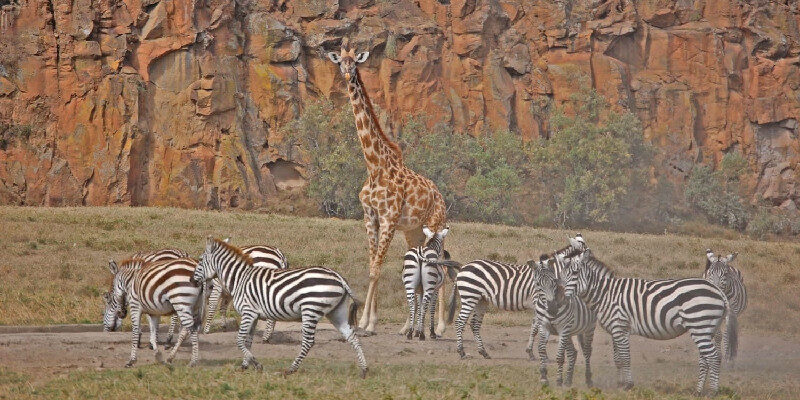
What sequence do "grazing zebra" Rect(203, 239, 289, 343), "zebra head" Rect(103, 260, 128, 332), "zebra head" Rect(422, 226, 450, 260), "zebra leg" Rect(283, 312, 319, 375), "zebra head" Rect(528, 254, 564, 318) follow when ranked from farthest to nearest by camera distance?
"zebra head" Rect(422, 226, 450, 260), "grazing zebra" Rect(203, 239, 289, 343), "zebra head" Rect(103, 260, 128, 332), "zebra head" Rect(528, 254, 564, 318), "zebra leg" Rect(283, 312, 319, 375)

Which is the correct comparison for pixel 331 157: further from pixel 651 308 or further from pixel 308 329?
pixel 651 308

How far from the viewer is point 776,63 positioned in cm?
7044

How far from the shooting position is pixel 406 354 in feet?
48.2

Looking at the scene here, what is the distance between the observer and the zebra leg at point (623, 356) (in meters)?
12.1

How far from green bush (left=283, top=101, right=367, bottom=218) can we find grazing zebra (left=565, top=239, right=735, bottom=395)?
37432mm

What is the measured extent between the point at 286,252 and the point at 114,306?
39.3 feet

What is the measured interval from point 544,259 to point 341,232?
20.7 metres

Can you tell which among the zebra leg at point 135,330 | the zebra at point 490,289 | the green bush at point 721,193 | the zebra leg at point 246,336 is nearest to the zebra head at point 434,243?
the zebra at point 490,289

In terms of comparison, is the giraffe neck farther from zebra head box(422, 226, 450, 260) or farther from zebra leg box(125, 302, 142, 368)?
zebra leg box(125, 302, 142, 368)

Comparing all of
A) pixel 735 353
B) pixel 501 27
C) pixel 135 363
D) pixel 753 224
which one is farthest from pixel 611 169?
pixel 135 363

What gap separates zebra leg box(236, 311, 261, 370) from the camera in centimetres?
1230

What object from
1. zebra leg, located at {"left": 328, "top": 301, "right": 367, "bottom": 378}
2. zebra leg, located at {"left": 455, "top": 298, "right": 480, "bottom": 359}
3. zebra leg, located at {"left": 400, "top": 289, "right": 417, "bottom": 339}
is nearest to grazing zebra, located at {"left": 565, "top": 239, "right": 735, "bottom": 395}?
zebra leg, located at {"left": 455, "top": 298, "right": 480, "bottom": 359}

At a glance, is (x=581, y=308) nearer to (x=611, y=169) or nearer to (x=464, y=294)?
(x=464, y=294)

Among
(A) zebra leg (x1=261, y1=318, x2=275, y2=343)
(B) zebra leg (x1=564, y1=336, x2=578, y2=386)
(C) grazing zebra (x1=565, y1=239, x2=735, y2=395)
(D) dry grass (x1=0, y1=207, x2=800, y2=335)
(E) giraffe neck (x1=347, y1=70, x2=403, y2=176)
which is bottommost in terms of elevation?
(D) dry grass (x1=0, y1=207, x2=800, y2=335)
